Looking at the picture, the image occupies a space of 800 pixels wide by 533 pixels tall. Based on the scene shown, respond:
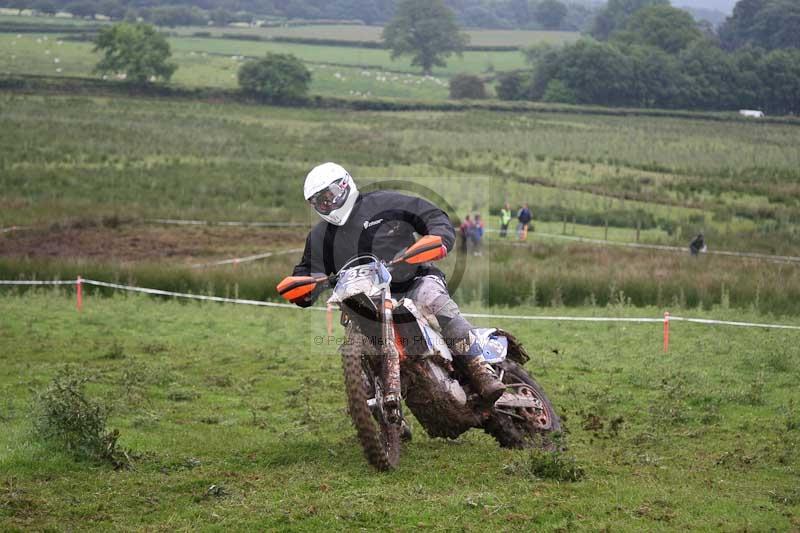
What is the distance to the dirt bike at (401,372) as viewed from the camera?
26.4 ft

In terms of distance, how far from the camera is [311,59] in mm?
139250

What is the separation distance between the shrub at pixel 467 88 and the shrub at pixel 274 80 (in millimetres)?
23623

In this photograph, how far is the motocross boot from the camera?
864 centimetres

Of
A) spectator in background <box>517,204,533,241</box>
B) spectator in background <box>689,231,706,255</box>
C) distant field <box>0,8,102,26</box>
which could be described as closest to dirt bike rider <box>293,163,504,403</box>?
spectator in background <box>689,231,706,255</box>

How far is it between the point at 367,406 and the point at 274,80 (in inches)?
3899

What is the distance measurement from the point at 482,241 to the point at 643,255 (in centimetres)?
557

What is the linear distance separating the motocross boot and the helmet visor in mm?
1724

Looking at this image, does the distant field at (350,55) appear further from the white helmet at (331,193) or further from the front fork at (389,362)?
the front fork at (389,362)

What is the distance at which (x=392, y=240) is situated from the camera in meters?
8.66

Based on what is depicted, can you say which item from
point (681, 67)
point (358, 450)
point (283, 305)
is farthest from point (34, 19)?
point (358, 450)

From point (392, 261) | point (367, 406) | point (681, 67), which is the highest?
point (681, 67)

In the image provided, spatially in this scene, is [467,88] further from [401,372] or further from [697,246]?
[401,372]

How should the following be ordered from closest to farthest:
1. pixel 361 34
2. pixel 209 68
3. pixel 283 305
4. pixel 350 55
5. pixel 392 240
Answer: pixel 392 240, pixel 283 305, pixel 209 68, pixel 350 55, pixel 361 34

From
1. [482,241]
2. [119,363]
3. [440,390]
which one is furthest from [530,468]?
[482,241]
